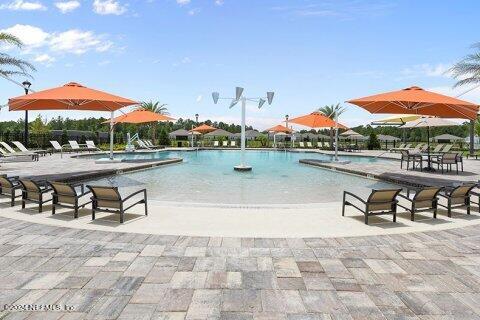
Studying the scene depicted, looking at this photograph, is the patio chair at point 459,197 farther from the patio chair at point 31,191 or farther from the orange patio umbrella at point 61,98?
the orange patio umbrella at point 61,98

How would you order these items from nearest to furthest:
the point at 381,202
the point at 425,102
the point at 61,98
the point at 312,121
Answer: the point at 381,202 → the point at 425,102 → the point at 61,98 → the point at 312,121

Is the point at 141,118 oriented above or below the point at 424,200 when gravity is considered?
above

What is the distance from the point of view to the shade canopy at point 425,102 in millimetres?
10359

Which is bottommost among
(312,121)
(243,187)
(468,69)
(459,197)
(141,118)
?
(243,187)

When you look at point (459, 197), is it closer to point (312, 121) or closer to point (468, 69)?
point (312, 121)

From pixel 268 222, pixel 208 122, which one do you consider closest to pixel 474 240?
pixel 268 222

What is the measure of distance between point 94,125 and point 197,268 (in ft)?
307

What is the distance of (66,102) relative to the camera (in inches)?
478

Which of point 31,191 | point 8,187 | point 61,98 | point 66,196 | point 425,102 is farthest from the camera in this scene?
point 61,98

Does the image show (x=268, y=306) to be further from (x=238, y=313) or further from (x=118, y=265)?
(x=118, y=265)

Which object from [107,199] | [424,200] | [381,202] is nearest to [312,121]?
[424,200]

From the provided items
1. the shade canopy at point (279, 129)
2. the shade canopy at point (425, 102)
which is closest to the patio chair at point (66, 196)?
the shade canopy at point (425, 102)

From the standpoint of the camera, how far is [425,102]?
10.1 m

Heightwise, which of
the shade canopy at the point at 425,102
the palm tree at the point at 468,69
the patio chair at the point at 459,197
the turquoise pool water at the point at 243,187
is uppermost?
the palm tree at the point at 468,69
